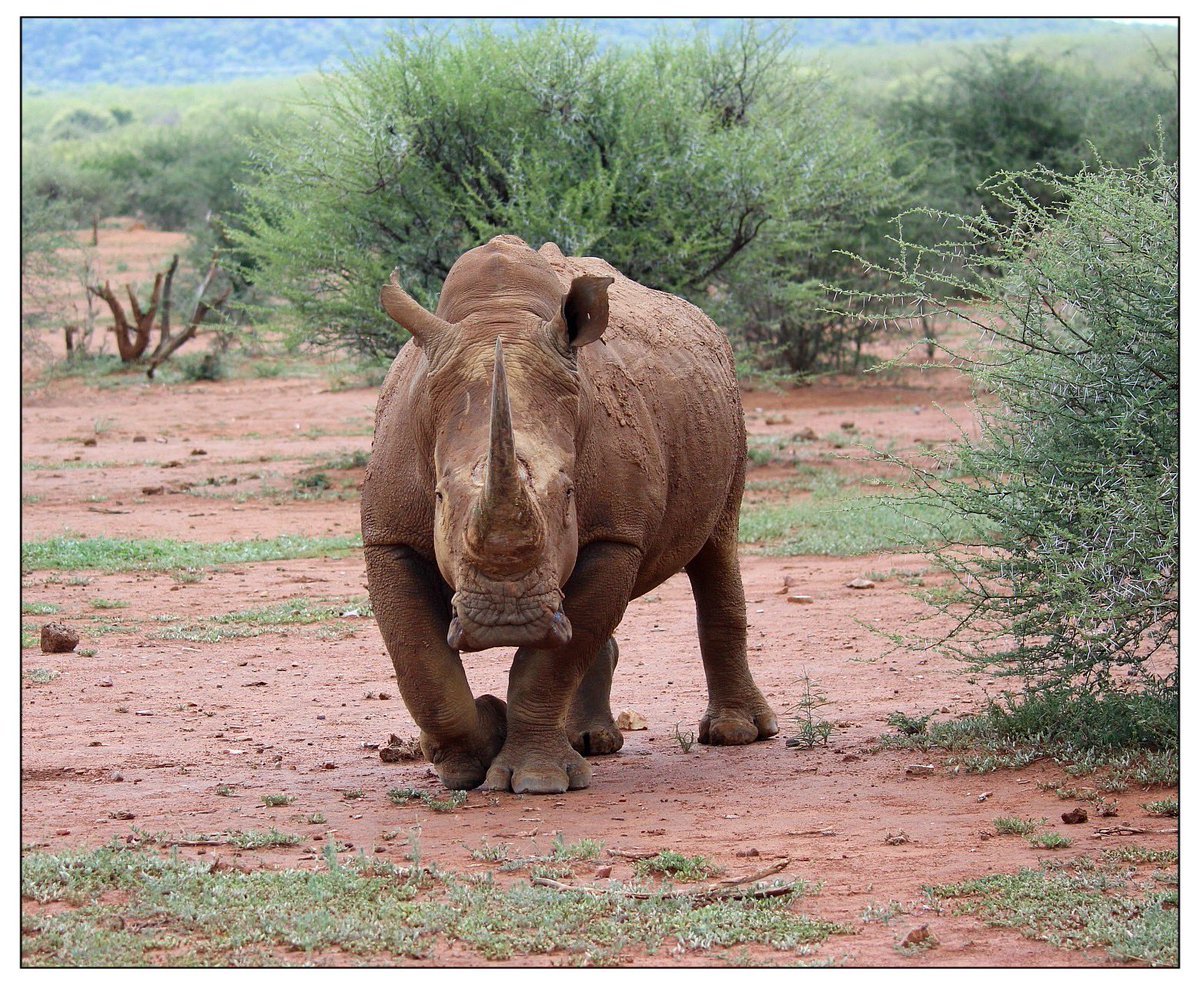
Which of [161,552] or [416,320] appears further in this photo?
[161,552]

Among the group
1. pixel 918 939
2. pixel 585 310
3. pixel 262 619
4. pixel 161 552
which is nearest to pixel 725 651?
pixel 585 310

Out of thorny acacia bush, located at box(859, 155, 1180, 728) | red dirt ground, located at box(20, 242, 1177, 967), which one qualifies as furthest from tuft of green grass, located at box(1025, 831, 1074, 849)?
thorny acacia bush, located at box(859, 155, 1180, 728)

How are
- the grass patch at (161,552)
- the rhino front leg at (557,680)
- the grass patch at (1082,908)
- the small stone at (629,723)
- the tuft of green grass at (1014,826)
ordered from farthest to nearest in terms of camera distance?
the grass patch at (161,552) < the small stone at (629,723) < the rhino front leg at (557,680) < the tuft of green grass at (1014,826) < the grass patch at (1082,908)

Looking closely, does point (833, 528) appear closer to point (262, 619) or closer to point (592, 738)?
point (262, 619)

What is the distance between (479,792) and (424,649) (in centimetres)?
66

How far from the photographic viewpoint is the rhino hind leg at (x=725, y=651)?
26.0ft

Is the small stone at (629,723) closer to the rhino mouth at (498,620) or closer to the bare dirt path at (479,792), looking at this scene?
the bare dirt path at (479,792)

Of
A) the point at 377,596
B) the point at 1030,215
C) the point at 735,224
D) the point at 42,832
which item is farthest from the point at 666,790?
the point at 735,224

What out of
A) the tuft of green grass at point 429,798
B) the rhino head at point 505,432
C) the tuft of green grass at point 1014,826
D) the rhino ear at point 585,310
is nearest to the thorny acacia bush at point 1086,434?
the tuft of green grass at point 1014,826

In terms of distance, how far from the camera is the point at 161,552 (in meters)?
13.4

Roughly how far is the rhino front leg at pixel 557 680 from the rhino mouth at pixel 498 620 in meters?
0.91

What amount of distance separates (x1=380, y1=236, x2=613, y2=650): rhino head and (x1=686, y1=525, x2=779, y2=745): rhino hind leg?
6.36ft

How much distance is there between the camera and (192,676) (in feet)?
30.7

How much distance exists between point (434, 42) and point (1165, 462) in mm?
13307
